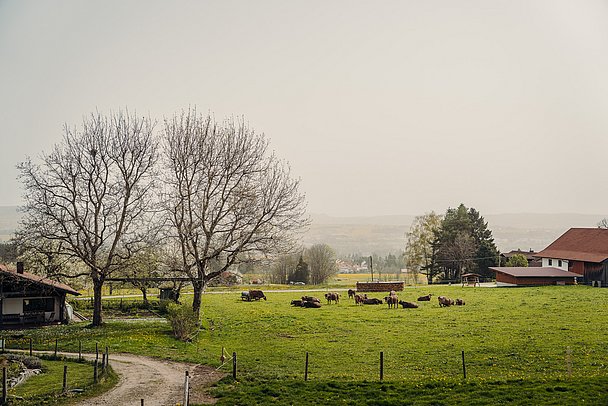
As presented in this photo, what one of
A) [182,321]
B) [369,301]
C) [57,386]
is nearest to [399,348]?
[182,321]

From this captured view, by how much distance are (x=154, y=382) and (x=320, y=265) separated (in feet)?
257

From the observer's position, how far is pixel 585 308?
136 feet

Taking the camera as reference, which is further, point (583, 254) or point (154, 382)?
point (583, 254)

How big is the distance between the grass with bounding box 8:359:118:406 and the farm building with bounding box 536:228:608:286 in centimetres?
5801

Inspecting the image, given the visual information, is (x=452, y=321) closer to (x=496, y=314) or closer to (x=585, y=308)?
(x=496, y=314)

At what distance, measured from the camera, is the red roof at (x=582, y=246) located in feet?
224

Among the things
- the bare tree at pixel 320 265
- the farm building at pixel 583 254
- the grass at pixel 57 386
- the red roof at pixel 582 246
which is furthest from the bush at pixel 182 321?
the bare tree at pixel 320 265

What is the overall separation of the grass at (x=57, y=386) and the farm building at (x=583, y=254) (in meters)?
58.0

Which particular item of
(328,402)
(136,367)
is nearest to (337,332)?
(136,367)

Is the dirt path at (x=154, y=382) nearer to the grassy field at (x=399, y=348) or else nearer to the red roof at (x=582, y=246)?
the grassy field at (x=399, y=348)

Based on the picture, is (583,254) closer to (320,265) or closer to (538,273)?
(538,273)

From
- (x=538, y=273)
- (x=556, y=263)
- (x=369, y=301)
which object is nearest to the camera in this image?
(x=369, y=301)

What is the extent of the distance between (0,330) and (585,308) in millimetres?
41392

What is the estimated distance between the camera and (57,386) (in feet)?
71.7
